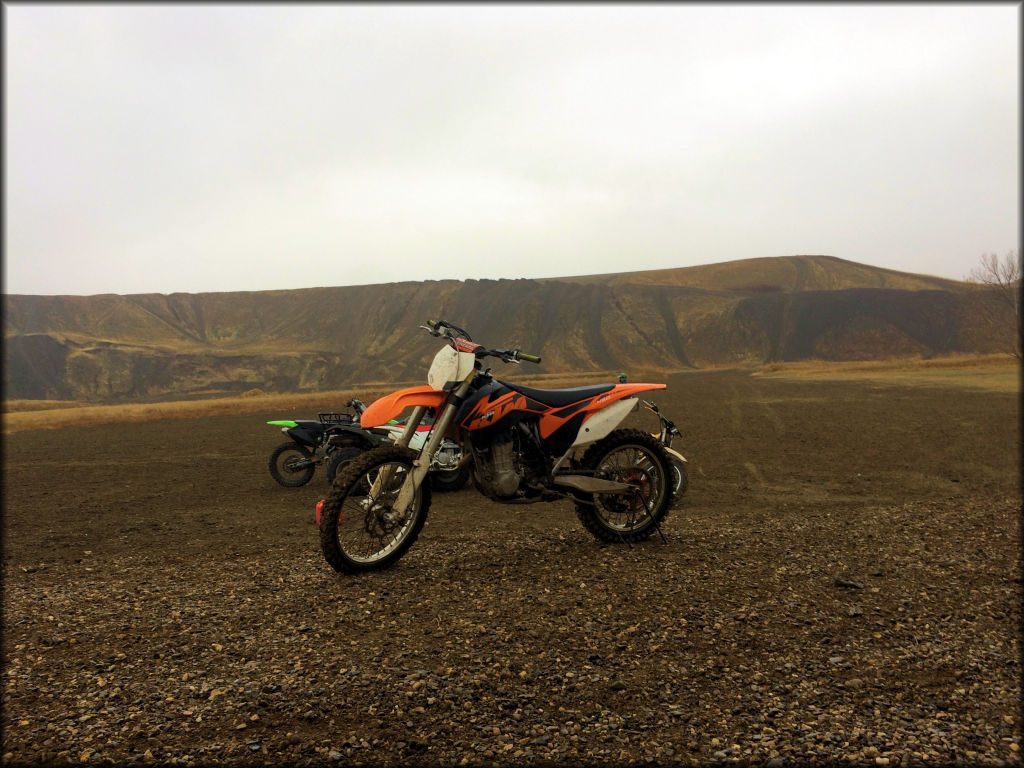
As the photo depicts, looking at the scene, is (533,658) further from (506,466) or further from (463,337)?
(463,337)

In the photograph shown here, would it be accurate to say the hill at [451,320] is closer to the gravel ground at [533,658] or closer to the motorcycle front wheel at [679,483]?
the motorcycle front wheel at [679,483]

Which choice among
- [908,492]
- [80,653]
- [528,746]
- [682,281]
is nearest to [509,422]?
[528,746]

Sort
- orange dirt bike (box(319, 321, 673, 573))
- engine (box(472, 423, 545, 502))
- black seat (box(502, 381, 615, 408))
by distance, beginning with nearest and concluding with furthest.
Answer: orange dirt bike (box(319, 321, 673, 573)), engine (box(472, 423, 545, 502)), black seat (box(502, 381, 615, 408))

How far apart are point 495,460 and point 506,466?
0.10 m

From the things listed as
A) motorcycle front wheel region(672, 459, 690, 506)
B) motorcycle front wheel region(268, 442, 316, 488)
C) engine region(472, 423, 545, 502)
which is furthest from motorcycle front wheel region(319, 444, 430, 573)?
motorcycle front wheel region(268, 442, 316, 488)

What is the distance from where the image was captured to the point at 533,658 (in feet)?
10.4

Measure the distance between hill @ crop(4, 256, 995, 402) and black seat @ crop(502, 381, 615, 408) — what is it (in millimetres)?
52768

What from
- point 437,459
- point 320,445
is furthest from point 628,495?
point 320,445

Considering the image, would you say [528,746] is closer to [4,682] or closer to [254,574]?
[4,682]

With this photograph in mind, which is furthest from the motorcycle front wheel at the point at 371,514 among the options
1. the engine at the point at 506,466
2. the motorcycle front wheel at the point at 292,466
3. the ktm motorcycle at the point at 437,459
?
the motorcycle front wheel at the point at 292,466

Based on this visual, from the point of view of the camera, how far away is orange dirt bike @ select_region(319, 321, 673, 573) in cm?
454

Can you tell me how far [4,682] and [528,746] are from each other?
264 centimetres

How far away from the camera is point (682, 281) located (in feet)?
339

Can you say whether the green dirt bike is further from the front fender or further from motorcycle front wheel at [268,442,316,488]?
the front fender
